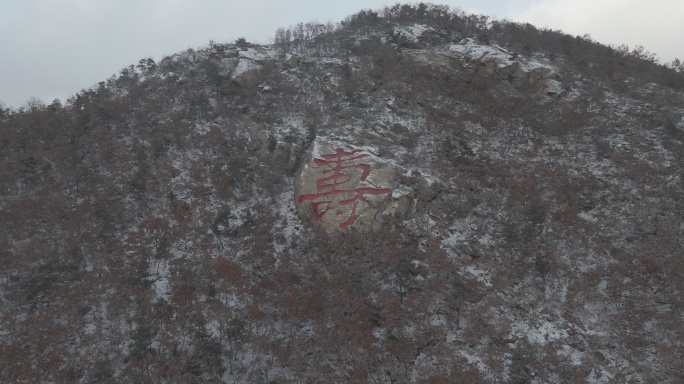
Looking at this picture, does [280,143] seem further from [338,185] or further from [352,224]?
[352,224]

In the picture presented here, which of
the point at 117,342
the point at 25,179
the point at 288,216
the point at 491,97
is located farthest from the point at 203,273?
the point at 491,97

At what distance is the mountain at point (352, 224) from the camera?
33.1ft

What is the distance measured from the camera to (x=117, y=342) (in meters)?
10.1

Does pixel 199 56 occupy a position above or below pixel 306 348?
above

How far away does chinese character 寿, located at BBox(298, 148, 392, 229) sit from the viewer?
14195mm

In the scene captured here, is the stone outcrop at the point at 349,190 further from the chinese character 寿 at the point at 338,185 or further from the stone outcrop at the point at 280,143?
the stone outcrop at the point at 280,143

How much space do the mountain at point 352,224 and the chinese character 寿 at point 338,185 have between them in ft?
0.28

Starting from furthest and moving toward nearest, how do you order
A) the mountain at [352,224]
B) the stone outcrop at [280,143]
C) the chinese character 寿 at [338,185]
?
the stone outcrop at [280,143]
the chinese character 寿 at [338,185]
the mountain at [352,224]

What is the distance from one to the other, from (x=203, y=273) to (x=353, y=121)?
10193mm

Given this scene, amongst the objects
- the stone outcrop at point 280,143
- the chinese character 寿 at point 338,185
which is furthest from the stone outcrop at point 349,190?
the stone outcrop at point 280,143

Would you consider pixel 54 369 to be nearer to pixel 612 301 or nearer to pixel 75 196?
pixel 75 196

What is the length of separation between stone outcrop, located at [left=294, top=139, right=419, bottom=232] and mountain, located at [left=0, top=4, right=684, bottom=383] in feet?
0.27

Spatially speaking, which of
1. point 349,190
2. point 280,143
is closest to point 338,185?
point 349,190

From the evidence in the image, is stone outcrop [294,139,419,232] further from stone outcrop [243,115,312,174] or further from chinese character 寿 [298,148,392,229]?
stone outcrop [243,115,312,174]
